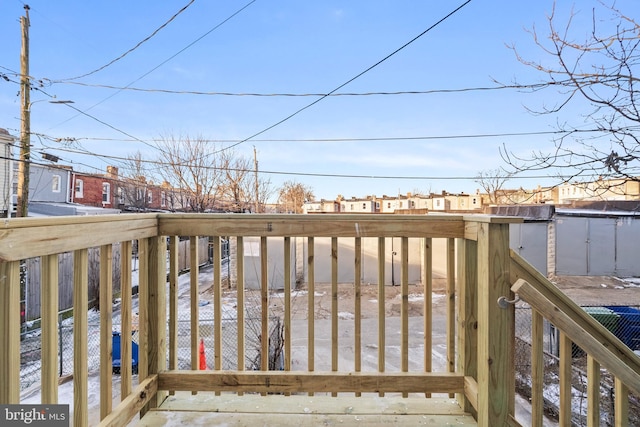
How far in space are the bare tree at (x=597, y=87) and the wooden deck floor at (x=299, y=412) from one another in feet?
9.29

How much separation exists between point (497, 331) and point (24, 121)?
34.3ft

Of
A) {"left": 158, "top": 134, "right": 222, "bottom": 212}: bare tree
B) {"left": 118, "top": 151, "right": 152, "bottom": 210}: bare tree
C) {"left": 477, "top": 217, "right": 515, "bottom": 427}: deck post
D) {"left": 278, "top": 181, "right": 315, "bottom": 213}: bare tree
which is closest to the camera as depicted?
{"left": 477, "top": 217, "right": 515, "bottom": 427}: deck post

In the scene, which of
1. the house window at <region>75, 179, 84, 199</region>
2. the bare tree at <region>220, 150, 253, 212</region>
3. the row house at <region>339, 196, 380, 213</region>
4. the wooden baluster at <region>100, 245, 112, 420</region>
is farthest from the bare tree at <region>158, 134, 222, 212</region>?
the row house at <region>339, 196, 380, 213</region>

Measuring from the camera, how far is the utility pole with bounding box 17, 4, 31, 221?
24.3 feet

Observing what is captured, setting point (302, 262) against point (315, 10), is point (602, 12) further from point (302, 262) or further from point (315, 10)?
point (302, 262)

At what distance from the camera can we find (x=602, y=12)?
266 centimetres

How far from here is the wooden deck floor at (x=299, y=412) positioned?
1.51 metres

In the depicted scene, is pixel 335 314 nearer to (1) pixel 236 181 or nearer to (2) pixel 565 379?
(2) pixel 565 379

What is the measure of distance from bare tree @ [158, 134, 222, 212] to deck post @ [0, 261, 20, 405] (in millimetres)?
14437

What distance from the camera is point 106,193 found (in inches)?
795

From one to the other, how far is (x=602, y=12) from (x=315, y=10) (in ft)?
A: 16.9

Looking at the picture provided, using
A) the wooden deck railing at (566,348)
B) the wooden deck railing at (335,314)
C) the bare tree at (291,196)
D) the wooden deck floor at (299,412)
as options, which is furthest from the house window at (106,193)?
the wooden deck railing at (566,348)

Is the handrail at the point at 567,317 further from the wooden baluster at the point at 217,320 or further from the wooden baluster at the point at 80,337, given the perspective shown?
the wooden baluster at the point at 80,337

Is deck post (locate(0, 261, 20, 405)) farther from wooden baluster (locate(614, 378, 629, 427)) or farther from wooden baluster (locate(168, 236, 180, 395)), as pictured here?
wooden baluster (locate(614, 378, 629, 427))
